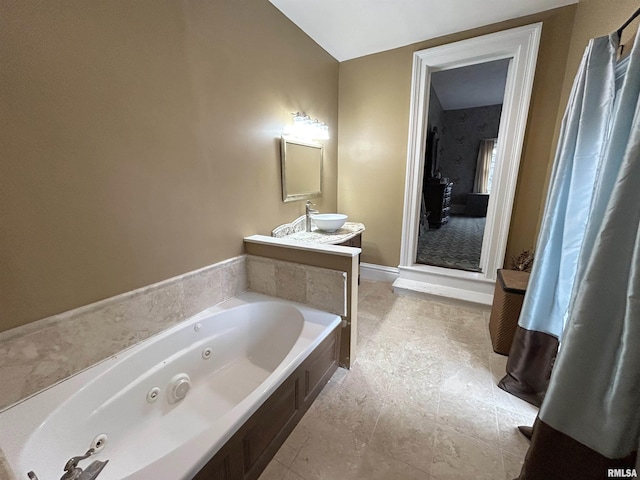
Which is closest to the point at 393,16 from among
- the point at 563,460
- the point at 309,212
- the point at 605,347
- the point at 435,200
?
the point at 309,212

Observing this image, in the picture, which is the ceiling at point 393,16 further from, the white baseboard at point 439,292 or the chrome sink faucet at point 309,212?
the white baseboard at point 439,292

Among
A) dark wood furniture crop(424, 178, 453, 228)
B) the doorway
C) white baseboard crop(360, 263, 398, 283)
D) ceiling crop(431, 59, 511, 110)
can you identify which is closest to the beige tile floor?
white baseboard crop(360, 263, 398, 283)

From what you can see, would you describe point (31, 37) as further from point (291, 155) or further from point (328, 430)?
point (328, 430)

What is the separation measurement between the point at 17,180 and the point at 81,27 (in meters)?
0.69

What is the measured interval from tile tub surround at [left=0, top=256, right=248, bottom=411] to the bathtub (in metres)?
0.05

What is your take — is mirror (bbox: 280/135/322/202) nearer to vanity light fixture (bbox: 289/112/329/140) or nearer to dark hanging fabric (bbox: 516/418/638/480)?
vanity light fixture (bbox: 289/112/329/140)

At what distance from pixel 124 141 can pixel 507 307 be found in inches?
102

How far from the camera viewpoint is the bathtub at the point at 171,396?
35.9 inches

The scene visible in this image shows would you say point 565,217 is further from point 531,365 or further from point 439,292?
point 439,292

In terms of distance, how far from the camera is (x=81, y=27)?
105 centimetres

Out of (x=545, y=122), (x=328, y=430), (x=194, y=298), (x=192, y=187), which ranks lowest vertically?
(x=328, y=430)

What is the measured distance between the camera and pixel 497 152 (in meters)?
2.40

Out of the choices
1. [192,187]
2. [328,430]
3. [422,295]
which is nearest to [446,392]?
[328,430]

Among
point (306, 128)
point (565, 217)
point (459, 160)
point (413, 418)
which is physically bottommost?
point (413, 418)
